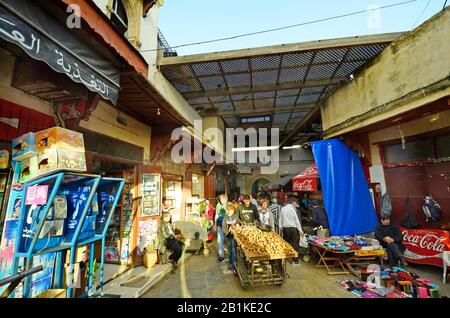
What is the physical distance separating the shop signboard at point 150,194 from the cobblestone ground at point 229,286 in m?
1.80

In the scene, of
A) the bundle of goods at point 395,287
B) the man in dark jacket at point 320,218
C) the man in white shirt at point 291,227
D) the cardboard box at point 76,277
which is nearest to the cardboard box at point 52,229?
the cardboard box at point 76,277

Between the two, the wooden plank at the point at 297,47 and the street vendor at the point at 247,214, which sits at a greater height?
the wooden plank at the point at 297,47

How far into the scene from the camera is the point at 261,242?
4.26 metres

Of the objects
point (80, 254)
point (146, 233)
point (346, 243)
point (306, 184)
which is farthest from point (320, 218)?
point (80, 254)

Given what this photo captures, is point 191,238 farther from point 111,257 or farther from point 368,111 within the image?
point 368,111

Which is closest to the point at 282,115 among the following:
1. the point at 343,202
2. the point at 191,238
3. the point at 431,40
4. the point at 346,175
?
the point at 346,175

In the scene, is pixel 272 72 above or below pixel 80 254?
above

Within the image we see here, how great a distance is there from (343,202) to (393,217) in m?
1.69

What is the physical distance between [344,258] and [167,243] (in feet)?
16.1

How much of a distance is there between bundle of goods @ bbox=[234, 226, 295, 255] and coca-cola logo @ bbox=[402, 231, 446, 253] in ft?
13.2

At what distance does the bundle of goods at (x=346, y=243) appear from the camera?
16.4 feet

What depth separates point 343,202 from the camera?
6434mm

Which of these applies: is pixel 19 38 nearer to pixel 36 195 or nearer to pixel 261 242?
pixel 36 195

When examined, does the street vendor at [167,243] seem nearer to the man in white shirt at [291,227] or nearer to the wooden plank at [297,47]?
the man in white shirt at [291,227]
